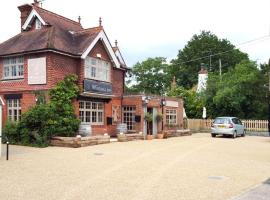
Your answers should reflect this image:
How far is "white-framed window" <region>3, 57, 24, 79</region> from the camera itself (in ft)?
83.3

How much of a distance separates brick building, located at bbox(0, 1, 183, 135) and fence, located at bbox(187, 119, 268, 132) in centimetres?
997

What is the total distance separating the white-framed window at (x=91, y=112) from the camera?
25.7 metres

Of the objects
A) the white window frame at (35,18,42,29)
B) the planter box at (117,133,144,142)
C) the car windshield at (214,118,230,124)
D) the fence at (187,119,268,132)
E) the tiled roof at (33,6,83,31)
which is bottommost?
the planter box at (117,133,144,142)

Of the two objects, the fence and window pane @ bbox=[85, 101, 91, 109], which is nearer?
window pane @ bbox=[85, 101, 91, 109]

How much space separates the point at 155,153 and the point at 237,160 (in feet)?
12.4

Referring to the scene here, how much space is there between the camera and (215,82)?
43.1 m

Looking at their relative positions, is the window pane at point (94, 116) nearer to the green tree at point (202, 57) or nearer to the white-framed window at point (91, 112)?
the white-framed window at point (91, 112)

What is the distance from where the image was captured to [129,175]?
11812mm

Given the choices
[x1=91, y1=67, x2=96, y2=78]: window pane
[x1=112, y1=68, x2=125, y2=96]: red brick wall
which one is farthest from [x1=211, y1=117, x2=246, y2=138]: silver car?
[x1=91, y1=67, x2=96, y2=78]: window pane

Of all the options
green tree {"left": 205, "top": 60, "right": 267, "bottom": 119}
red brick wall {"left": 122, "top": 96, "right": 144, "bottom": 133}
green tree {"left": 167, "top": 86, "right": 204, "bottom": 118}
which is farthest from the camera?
green tree {"left": 167, "top": 86, "right": 204, "bottom": 118}

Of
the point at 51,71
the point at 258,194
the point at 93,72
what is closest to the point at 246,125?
the point at 93,72

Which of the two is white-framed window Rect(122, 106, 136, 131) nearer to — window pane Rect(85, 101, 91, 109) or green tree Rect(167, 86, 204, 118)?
window pane Rect(85, 101, 91, 109)

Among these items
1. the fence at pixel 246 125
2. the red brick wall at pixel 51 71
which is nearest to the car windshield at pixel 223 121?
the fence at pixel 246 125

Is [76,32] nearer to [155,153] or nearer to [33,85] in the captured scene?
[33,85]
